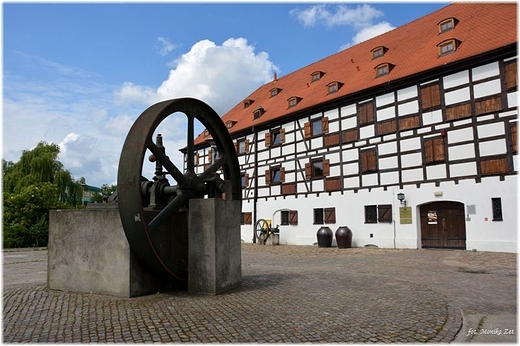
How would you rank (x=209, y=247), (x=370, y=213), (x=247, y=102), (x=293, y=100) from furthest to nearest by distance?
Result: (x=247, y=102) → (x=293, y=100) → (x=370, y=213) → (x=209, y=247)

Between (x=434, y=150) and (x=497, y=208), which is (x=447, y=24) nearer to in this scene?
(x=434, y=150)

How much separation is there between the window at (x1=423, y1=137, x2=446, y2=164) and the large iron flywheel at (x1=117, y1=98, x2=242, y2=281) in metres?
11.4

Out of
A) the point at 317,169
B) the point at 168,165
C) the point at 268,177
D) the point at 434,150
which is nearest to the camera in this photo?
the point at 168,165

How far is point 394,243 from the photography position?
17688 mm

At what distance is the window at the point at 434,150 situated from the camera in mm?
16561

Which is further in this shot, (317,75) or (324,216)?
(317,75)

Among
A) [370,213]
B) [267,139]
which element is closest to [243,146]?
[267,139]

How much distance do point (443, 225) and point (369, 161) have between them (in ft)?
14.1

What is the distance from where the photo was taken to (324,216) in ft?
68.4

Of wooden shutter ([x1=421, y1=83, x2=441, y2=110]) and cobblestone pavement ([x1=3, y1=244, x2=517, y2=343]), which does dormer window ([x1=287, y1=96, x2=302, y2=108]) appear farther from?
cobblestone pavement ([x1=3, y1=244, x2=517, y2=343])

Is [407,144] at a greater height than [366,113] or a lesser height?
→ lesser

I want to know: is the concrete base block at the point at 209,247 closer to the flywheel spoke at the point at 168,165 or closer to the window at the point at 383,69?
the flywheel spoke at the point at 168,165

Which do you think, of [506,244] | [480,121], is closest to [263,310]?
[506,244]

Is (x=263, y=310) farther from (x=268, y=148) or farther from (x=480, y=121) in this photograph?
(x=268, y=148)
